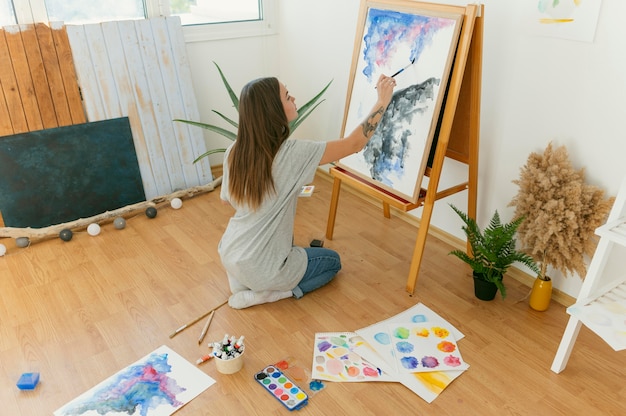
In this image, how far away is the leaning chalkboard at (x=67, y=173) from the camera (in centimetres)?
280

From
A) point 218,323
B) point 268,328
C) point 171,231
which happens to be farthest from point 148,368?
point 171,231

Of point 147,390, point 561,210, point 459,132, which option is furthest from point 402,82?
point 147,390

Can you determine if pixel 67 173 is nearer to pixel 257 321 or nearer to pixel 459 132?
pixel 257 321

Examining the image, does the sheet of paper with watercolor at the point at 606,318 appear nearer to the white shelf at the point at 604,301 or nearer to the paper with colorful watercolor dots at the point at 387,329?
the white shelf at the point at 604,301

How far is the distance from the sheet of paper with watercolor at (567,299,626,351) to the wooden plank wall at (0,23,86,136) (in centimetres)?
267

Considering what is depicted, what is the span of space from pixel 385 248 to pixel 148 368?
1324 mm

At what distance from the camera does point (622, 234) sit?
168 centimetres

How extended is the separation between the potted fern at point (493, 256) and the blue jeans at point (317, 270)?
1.86 ft

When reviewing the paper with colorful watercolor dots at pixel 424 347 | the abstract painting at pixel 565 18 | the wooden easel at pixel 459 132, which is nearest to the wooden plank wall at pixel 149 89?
the wooden easel at pixel 459 132

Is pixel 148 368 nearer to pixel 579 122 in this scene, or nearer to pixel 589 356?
pixel 589 356

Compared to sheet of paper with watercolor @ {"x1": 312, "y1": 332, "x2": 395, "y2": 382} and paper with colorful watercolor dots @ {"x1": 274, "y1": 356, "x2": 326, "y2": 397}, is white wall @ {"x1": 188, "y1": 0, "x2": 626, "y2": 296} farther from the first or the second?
paper with colorful watercolor dots @ {"x1": 274, "y1": 356, "x2": 326, "y2": 397}

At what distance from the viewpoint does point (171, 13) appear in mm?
3236

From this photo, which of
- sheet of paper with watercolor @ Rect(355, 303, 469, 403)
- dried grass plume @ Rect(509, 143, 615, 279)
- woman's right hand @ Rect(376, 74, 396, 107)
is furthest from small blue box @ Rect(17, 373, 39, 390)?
dried grass plume @ Rect(509, 143, 615, 279)

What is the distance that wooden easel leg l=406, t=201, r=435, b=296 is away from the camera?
224 cm
